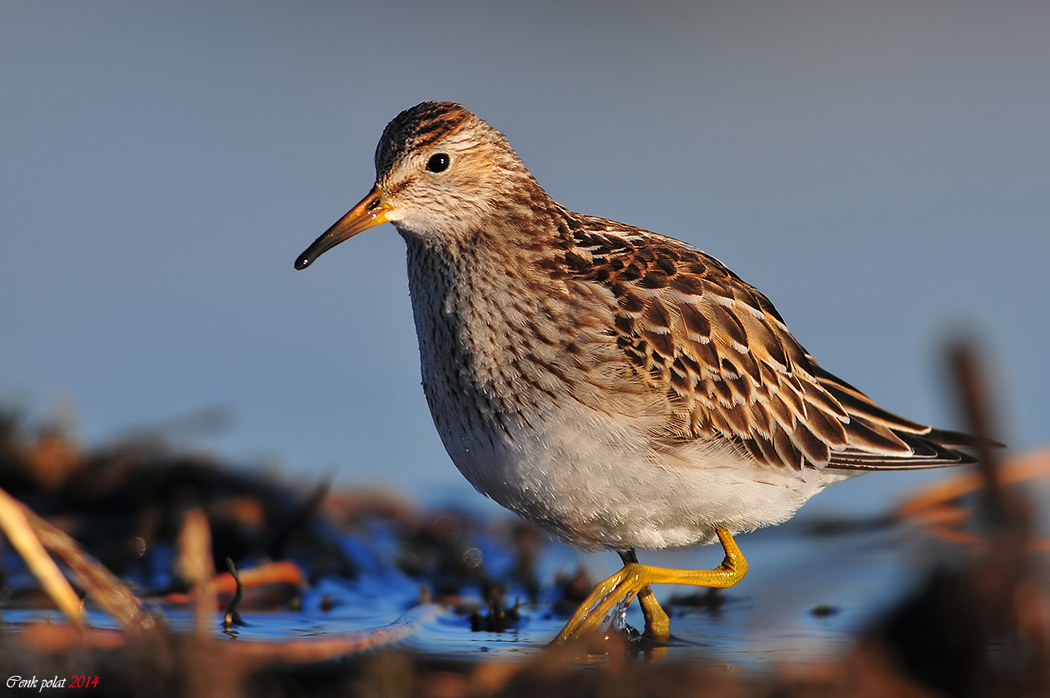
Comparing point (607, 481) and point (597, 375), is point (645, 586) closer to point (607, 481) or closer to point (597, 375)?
point (607, 481)

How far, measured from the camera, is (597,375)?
4.80m

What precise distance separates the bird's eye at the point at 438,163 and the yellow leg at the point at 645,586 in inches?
75.0

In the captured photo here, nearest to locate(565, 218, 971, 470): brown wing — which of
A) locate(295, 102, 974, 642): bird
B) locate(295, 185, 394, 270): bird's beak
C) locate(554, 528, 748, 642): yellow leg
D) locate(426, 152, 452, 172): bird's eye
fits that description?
locate(295, 102, 974, 642): bird

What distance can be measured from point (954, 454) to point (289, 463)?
390cm

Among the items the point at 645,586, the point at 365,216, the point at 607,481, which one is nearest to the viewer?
the point at 607,481

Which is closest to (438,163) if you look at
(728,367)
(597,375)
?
(597,375)

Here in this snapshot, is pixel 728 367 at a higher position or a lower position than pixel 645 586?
higher

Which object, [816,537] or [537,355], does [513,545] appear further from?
[537,355]

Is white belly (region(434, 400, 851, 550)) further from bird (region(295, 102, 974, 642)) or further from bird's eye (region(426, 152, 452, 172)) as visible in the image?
bird's eye (region(426, 152, 452, 172))

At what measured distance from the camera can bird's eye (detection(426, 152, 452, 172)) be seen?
5281 millimetres

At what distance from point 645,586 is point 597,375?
984mm

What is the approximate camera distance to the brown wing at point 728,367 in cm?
507

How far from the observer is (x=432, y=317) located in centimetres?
509

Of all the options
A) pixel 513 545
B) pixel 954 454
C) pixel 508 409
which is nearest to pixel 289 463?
pixel 513 545
